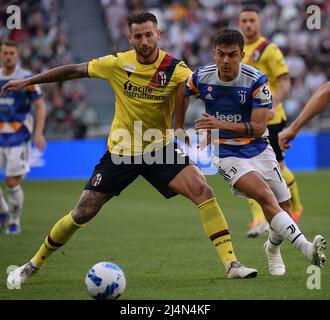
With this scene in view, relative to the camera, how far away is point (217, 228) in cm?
775

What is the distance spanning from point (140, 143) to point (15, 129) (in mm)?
5017

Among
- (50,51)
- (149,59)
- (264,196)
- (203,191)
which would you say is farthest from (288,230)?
(50,51)

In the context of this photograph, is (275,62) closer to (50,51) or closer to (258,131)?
(258,131)

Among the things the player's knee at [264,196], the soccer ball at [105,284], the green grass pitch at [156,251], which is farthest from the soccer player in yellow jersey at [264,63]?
the soccer ball at [105,284]

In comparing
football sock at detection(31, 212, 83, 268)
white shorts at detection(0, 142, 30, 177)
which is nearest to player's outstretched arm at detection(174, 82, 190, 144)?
football sock at detection(31, 212, 83, 268)

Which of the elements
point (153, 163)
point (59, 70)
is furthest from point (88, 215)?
point (59, 70)

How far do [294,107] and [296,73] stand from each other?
1.52 meters

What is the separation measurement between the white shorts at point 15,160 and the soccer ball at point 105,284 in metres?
6.00

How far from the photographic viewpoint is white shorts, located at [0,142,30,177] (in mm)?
12445

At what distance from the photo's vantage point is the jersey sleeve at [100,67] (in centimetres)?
784

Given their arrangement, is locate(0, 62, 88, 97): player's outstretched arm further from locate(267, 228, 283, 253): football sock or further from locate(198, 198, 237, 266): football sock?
locate(267, 228, 283, 253): football sock

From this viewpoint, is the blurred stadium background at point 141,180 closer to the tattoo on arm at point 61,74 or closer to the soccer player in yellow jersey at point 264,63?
the soccer player in yellow jersey at point 264,63

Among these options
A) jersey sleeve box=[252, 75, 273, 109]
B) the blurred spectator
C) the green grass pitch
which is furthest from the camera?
the blurred spectator

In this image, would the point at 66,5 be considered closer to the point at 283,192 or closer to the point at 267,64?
the point at 267,64
